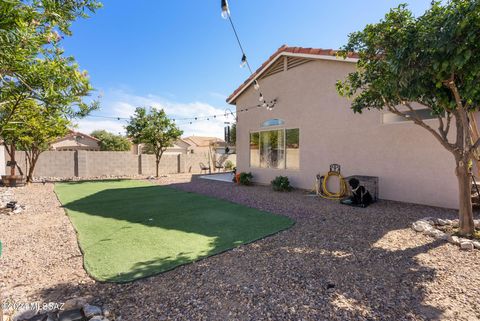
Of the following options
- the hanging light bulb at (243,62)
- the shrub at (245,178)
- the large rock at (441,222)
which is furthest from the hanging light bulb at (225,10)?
the shrub at (245,178)

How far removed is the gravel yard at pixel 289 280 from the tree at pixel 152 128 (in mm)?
9378

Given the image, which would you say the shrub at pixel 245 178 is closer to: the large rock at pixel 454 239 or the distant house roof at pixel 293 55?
the distant house roof at pixel 293 55

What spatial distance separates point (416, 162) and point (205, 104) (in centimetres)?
1490

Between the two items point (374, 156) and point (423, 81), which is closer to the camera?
point (423, 81)

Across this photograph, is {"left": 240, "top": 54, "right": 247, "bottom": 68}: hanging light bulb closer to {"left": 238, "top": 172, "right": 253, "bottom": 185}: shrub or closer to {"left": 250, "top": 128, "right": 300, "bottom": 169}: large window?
{"left": 250, "top": 128, "right": 300, "bottom": 169}: large window

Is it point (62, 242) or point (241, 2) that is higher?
point (241, 2)

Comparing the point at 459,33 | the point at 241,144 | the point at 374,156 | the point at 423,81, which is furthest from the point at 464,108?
the point at 241,144

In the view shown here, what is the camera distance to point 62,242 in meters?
3.71

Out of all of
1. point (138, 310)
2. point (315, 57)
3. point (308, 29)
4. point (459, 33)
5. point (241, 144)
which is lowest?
point (138, 310)

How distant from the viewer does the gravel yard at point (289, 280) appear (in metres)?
2.08

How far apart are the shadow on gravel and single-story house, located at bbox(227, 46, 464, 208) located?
269cm

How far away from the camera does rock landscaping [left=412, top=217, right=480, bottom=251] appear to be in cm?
334

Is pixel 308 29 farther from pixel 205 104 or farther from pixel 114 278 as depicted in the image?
pixel 205 104

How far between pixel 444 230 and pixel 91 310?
5397mm
